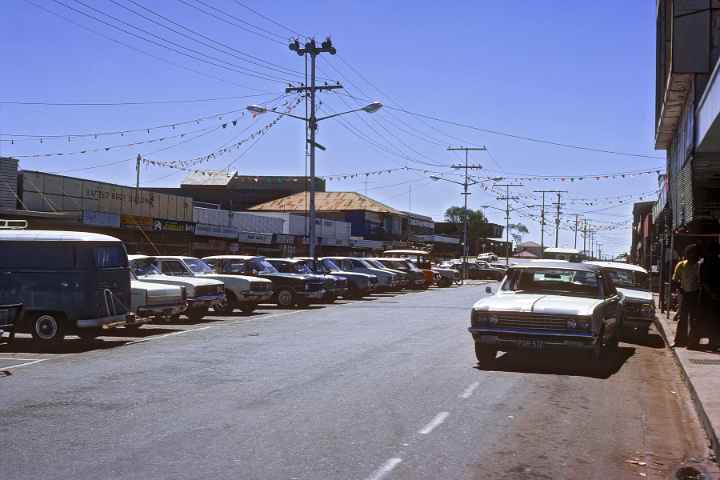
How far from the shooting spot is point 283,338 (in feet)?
56.4

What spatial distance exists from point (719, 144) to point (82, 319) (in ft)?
41.0

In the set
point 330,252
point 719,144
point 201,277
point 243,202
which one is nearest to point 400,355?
point 719,144

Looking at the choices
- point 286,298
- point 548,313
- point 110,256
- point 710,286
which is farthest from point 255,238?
point 548,313

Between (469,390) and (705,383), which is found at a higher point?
(705,383)

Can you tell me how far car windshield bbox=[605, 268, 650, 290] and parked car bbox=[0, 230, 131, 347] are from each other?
11.2 meters

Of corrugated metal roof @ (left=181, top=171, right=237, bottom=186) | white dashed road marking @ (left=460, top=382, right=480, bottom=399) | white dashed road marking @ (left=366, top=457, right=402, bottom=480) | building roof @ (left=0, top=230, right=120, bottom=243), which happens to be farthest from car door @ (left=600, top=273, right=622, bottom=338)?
corrugated metal roof @ (left=181, top=171, right=237, bottom=186)

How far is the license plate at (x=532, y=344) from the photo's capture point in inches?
483

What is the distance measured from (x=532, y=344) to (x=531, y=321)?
0.33m

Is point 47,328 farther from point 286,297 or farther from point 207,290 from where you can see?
point 286,297

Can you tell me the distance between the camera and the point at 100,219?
30.7m

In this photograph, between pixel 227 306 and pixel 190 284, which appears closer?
A: pixel 190 284

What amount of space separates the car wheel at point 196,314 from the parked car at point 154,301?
2.10 metres

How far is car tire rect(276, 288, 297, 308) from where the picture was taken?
27547 mm

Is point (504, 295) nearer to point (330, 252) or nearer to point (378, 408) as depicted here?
point (378, 408)
